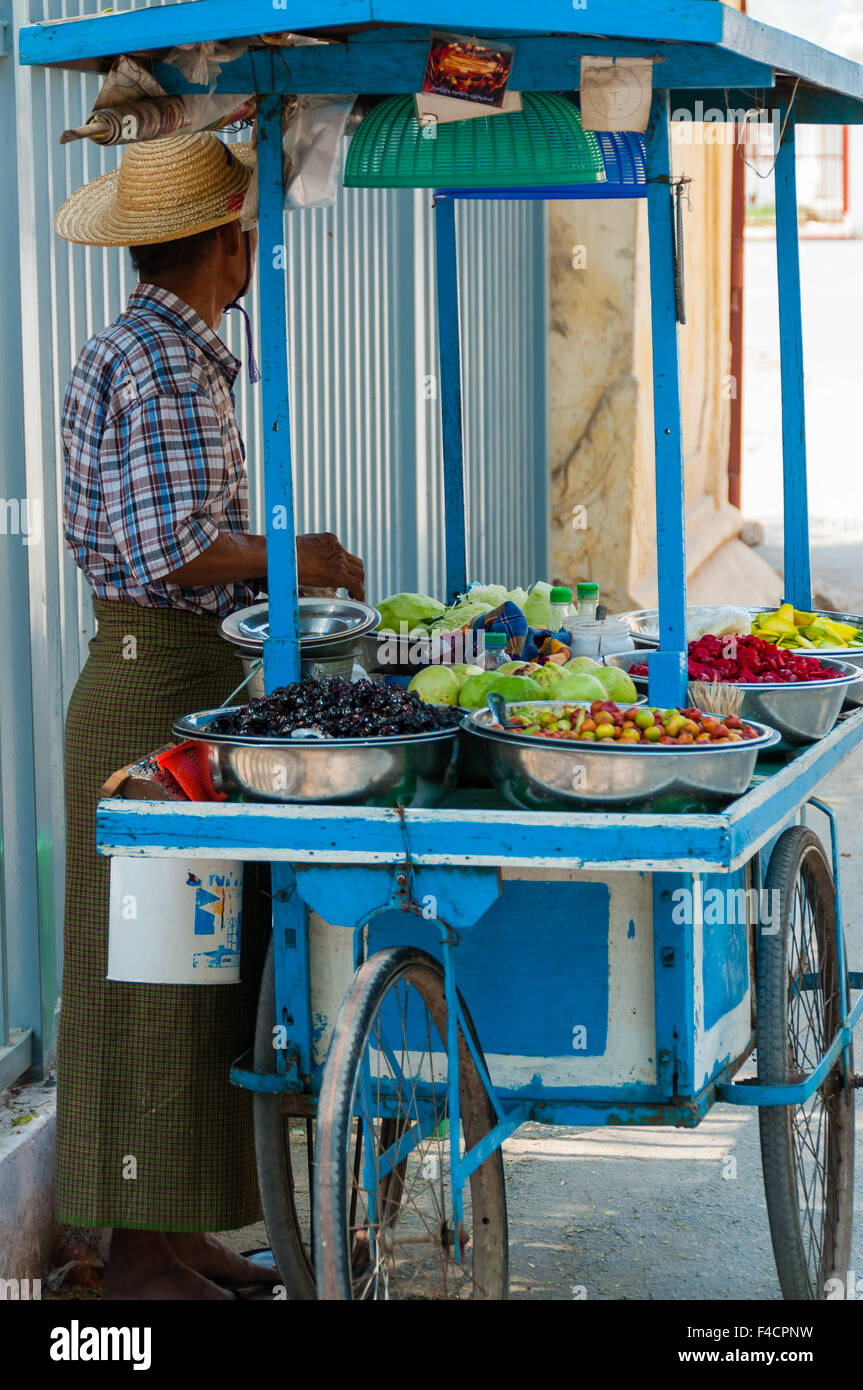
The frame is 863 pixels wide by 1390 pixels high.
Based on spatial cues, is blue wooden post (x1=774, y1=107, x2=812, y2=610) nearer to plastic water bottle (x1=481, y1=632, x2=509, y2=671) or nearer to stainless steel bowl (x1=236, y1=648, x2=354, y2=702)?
plastic water bottle (x1=481, y1=632, x2=509, y2=671)

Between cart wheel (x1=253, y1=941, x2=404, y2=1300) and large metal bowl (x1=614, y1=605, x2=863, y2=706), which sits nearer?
cart wheel (x1=253, y1=941, x2=404, y2=1300)

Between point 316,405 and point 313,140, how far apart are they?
2.71 metres

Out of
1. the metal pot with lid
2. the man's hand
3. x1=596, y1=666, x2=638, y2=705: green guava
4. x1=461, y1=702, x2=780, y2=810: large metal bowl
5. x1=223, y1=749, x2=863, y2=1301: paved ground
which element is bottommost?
x1=223, y1=749, x2=863, y2=1301: paved ground

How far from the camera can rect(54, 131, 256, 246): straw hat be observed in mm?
2826

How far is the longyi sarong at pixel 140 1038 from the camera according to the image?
285 centimetres

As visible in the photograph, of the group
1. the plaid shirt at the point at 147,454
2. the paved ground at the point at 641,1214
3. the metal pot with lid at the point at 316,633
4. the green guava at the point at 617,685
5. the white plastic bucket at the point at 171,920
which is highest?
the plaid shirt at the point at 147,454

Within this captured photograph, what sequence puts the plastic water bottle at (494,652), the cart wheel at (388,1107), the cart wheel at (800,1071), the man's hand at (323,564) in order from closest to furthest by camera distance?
the cart wheel at (388,1107) < the cart wheel at (800,1071) < the man's hand at (323,564) < the plastic water bottle at (494,652)

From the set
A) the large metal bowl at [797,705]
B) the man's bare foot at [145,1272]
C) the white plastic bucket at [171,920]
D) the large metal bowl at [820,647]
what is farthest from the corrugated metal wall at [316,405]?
the large metal bowl at [797,705]

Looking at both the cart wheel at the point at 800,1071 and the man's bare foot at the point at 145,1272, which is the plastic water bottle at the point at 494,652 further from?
the man's bare foot at the point at 145,1272

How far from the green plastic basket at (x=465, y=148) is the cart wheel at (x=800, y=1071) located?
1.27 m

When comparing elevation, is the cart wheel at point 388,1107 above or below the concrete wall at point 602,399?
below

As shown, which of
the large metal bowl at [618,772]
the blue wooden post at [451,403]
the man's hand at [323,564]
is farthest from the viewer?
the blue wooden post at [451,403]

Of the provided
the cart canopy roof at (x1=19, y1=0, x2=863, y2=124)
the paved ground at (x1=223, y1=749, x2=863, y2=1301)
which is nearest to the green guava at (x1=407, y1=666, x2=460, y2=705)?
the cart canopy roof at (x1=19, y1=0, x2=863, y2=124)

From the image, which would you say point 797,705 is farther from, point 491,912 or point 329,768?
point 329,768
